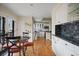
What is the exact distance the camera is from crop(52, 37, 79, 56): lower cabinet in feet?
5.58

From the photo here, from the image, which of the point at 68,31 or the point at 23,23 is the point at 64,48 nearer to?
the point at 68,31

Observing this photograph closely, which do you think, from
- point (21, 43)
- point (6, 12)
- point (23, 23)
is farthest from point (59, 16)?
point (6, 12)

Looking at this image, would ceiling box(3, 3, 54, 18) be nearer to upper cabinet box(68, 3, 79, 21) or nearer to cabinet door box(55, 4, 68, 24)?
cabinet door box(55, 4, 68, 24)

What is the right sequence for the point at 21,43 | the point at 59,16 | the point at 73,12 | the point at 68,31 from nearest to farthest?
the point at 73,12, the point at 21,43, the point at 68,31, the point at 59,16

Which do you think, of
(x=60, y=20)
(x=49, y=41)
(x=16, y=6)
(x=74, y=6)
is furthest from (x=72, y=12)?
(x=16, y=6)

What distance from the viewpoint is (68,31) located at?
2.29 metres

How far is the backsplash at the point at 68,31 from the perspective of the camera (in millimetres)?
1957

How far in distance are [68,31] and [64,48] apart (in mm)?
430

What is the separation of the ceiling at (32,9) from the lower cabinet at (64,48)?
536 millimetres

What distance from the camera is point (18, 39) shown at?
208cm

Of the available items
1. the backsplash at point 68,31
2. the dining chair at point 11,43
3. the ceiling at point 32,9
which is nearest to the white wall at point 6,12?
the ceiling at point 32,9

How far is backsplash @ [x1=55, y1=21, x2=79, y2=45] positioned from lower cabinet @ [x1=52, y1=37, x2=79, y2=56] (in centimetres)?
12

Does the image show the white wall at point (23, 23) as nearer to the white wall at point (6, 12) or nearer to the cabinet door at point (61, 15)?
the white wall at point (6, 12)

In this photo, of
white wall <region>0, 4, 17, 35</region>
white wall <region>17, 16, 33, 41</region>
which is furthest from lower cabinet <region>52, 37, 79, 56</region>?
white wall <region>0, 4, 17, 35</region>
